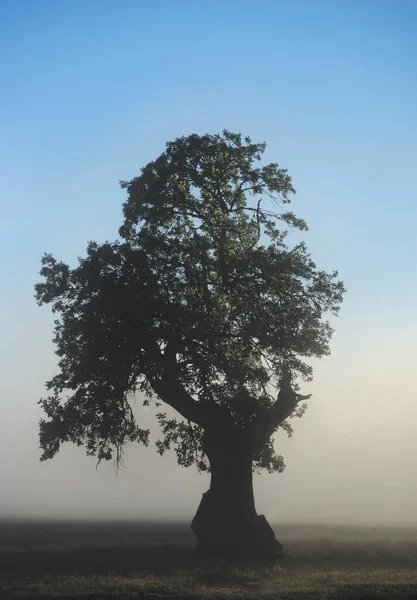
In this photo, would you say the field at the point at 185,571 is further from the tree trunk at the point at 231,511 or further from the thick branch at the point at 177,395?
the thick branch at the point at 177,395

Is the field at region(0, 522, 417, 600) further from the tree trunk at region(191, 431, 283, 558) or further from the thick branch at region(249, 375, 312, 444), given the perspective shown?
the thick branch at region(249, 375, 312, 444)

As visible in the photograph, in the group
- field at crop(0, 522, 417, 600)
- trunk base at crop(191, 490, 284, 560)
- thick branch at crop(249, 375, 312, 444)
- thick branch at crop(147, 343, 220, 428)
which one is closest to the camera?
field at crop(0, 522, 417, 600)

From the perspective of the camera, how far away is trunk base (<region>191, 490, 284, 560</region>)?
89.7ft

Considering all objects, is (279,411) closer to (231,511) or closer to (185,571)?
(231,511)

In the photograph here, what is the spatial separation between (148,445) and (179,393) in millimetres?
3320

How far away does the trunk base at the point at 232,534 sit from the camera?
89.7 ft

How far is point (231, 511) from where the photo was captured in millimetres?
28609

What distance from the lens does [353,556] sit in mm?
27781

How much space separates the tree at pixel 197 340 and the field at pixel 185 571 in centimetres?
343

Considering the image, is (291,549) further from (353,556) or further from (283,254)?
(283,254)

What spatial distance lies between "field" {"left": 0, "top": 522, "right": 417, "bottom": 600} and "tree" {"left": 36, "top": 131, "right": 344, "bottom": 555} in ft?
11.3

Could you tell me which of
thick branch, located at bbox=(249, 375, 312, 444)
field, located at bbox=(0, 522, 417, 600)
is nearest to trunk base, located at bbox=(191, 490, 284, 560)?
field, located at bbox=(0, 522, 417, 600)

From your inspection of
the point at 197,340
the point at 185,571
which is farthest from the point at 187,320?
the point at 185,571

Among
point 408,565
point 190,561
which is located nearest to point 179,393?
point 190,561
